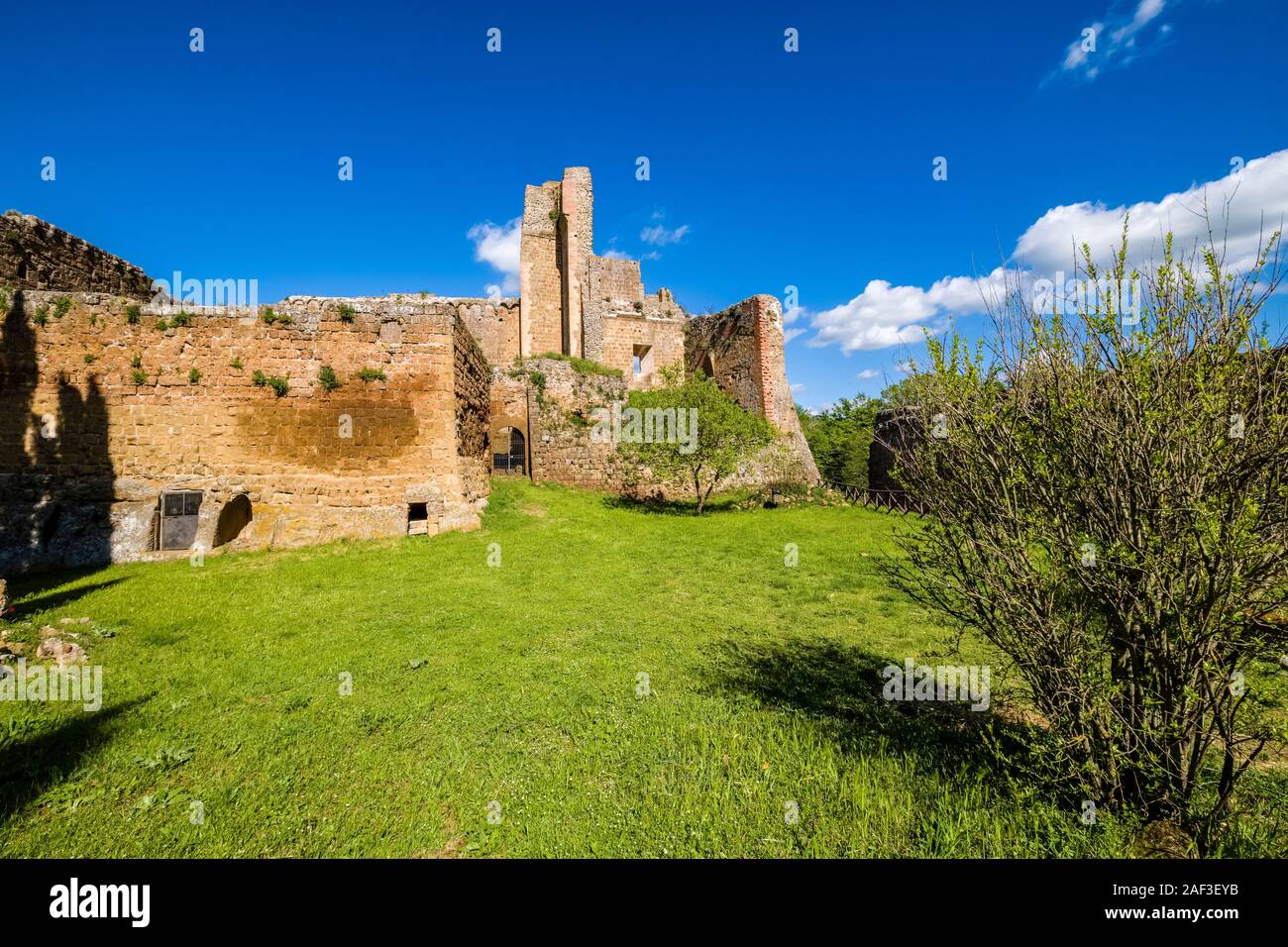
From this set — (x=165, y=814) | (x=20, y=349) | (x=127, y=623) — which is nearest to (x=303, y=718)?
(x=165, y=814)

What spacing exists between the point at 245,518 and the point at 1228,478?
15.4m

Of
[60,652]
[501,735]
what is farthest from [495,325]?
[501,735]

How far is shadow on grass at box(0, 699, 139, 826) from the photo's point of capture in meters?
3.49

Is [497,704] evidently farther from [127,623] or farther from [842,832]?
[127,623]

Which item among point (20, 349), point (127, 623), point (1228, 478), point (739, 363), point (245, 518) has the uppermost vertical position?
point (739, 363)

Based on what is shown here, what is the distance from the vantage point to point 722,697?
5109mm

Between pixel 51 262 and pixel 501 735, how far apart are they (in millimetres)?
17108

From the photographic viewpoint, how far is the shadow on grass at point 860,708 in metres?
4.11

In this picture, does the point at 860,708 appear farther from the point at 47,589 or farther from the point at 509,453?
the point at 509,453

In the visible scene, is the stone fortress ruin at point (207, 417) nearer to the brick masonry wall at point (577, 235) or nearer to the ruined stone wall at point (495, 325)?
the brick masonry wall at point (577, 235)

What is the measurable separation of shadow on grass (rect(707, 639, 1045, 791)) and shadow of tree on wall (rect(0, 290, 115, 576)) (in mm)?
Answer: 13201

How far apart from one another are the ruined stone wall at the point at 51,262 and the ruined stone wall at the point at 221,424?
1.82m

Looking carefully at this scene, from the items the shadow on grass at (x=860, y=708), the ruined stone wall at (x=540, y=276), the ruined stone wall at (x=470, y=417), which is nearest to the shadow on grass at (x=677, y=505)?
the ruined stone wall at (x=470, y=417)

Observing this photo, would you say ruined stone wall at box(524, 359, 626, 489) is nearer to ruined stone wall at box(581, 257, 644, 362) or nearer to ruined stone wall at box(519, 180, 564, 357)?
ruined stone wall at box(581, 257, 644, 362)
